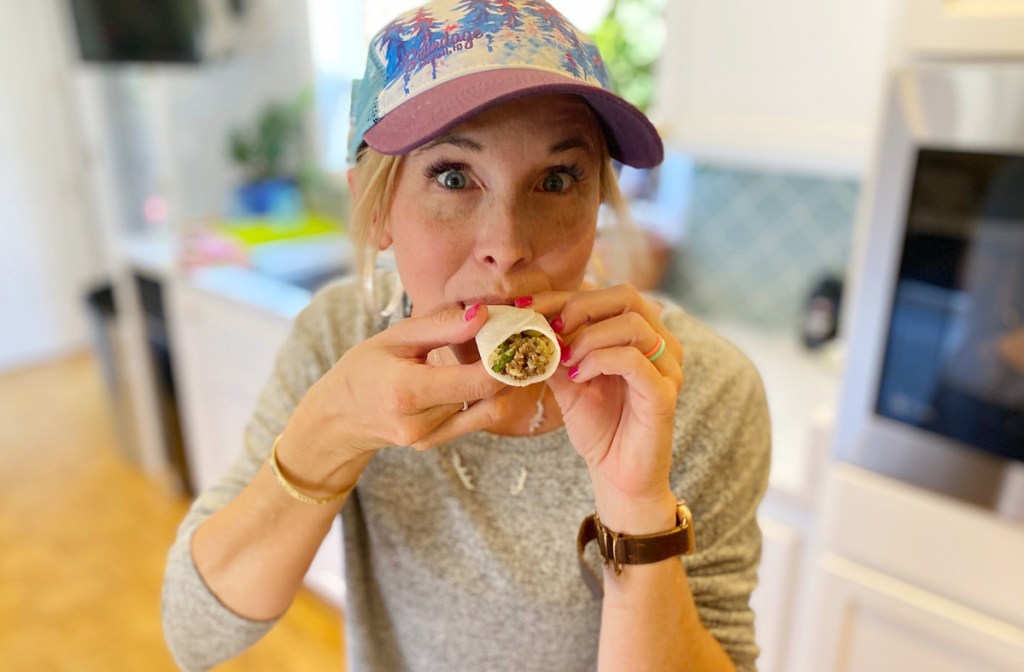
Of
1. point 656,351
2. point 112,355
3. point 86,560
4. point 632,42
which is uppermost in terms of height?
point 632,42

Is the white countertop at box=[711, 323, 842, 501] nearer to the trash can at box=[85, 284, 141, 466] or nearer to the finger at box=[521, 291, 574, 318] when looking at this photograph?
the finger at box=[521, 291, 574, 318]

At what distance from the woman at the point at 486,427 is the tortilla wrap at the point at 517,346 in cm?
2

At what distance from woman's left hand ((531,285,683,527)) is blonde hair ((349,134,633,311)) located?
5.5 inches

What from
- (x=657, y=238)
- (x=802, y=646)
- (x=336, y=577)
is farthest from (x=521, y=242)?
(x=336, y=577)

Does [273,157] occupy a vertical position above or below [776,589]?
above

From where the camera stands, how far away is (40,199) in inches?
157

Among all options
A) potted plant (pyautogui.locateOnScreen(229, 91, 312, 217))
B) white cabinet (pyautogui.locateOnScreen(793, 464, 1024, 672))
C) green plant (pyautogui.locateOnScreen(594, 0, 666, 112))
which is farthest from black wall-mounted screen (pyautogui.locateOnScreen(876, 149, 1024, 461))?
potted plant (pyautogui.locateOnScreen(229, 91, 312, 217))

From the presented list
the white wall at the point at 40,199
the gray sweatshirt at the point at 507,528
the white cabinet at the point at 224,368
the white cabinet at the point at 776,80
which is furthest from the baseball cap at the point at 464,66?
the white wall at the point at 40,199

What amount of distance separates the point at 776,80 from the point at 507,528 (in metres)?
1.14

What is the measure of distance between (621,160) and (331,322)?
371 millimetres

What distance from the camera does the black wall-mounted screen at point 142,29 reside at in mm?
2465

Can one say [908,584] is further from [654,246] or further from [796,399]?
[654,246]

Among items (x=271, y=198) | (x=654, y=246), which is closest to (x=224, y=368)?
(x=271, y=198)

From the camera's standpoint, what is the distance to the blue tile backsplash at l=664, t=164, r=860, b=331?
1.79 metres
